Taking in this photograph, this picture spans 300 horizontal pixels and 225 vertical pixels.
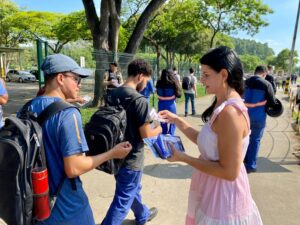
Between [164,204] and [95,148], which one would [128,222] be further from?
[95,148]

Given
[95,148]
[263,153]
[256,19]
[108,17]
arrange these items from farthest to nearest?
[256,19] < [108,17] < [263,153] < [95,148]

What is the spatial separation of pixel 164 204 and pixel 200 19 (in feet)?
78.9

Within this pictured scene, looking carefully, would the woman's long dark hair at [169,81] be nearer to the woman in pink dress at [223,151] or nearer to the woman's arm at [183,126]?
the woman's arm at [183,126]

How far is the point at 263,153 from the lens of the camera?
6.89 metres

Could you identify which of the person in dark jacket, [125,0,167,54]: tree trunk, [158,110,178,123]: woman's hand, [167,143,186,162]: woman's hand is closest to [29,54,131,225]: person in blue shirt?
[167,143,186,162]: woman's hand

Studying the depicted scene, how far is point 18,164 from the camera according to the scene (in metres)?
1.62

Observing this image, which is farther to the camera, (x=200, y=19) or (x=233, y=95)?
(x=200, y=19)

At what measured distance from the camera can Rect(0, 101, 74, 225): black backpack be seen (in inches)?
64.2

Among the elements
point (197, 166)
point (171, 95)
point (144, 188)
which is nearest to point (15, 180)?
point (197, 166)

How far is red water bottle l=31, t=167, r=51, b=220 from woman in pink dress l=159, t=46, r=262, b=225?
0.79 metres

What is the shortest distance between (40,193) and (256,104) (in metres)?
4.58

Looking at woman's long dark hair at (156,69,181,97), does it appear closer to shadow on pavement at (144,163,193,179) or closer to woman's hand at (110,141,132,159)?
shadow on pavement at (144,163,193,179)

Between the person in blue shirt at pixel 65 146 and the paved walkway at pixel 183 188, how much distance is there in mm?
1894

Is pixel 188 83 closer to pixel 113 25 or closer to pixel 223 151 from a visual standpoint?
pixel 113 25
